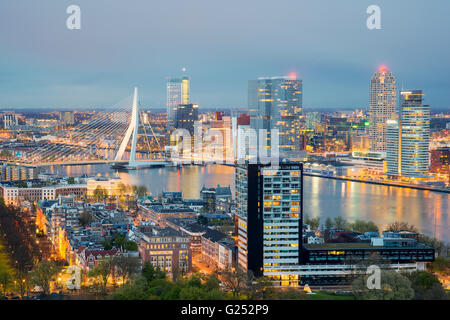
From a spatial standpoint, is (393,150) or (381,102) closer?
(393,150)

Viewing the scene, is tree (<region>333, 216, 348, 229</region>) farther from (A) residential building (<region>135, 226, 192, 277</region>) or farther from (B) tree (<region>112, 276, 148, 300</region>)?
(B) tree (<region>112, 276, 148, 300</region>)

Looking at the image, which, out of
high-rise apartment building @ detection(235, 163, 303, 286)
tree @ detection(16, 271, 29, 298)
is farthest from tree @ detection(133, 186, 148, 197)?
tree @ detection(16, 271, 29, 298)

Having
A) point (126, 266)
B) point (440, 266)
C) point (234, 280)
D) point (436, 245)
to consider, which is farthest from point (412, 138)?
point (234, 280)

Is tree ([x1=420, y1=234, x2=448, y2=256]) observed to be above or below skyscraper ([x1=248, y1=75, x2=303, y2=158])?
below

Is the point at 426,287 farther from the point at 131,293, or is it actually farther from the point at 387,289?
the point at 131,293

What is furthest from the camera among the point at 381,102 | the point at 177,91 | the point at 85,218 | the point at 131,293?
the point at 177,91

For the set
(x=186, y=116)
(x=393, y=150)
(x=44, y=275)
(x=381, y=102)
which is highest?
(x=381, y=102)
